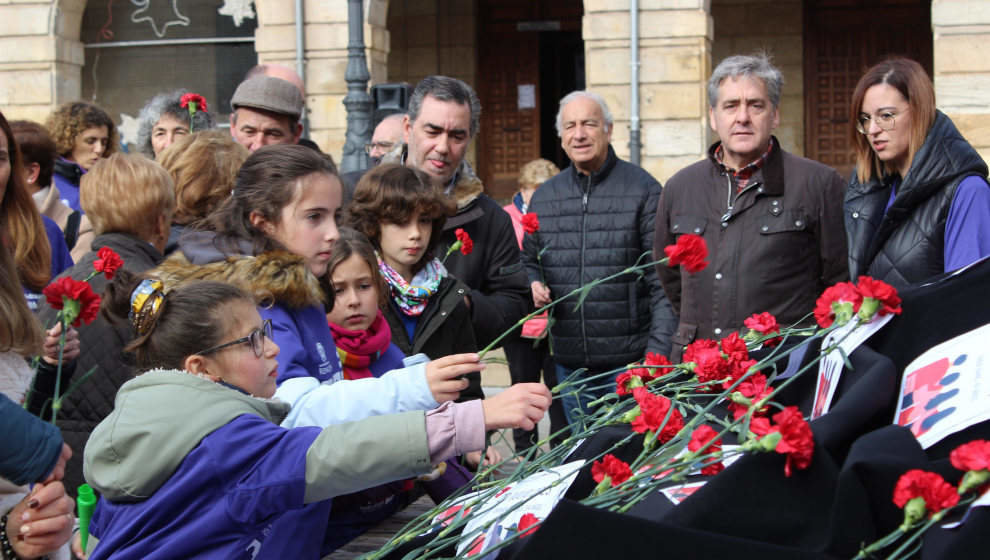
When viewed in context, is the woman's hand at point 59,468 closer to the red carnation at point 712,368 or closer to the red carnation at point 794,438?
the red carnation at point 712,368

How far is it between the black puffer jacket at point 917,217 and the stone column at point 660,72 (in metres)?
8.75

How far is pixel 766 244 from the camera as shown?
4070 millimetres

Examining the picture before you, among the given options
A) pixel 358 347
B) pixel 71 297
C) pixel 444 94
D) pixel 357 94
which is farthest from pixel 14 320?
pixel 357 94

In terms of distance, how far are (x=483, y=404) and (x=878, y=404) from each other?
2.44 feet

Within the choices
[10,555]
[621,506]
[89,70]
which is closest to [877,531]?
[621,506]

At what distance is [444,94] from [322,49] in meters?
9.51

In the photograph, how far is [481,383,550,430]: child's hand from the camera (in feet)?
6.33

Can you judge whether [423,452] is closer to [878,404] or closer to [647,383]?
[647,383]

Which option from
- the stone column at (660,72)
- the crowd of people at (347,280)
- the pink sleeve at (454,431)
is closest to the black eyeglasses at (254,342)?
the crowd of people at (347,280)

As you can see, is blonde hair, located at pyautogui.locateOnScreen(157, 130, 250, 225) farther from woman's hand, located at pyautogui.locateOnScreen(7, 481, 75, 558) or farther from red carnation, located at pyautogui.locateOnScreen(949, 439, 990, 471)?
red carnation, located at pyautogui.locateOnScreen(949, 439, 990, 471)

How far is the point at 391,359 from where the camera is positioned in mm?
3305

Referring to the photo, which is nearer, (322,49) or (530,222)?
(530,222)

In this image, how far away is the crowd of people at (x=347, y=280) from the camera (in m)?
1.96

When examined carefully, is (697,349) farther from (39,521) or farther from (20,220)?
(20,220)
